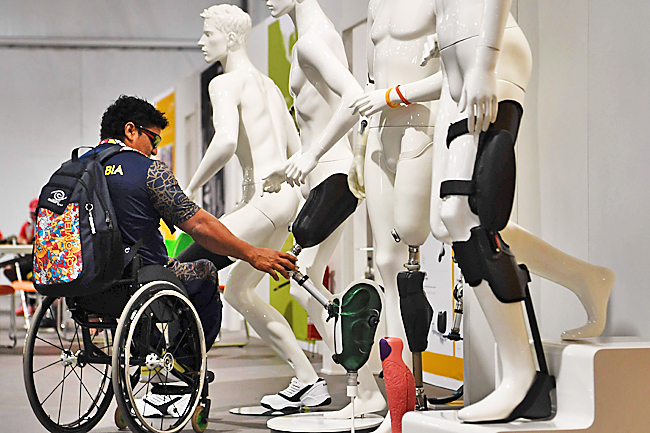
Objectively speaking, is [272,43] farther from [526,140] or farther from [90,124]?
[90,124]

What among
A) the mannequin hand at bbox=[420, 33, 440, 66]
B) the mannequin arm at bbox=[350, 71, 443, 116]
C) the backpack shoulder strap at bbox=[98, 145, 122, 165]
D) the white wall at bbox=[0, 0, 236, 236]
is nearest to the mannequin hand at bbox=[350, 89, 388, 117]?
the mannequin arm at bbox=[350, 71, 443, 116]

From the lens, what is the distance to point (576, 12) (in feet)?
10.1

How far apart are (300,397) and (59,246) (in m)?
1.42

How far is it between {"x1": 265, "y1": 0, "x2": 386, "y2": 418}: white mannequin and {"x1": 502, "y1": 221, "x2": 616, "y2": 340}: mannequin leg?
0.81 metres

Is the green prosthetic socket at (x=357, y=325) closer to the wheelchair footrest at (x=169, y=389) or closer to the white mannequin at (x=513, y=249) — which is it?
the white mannequin at (x=513, y=249)

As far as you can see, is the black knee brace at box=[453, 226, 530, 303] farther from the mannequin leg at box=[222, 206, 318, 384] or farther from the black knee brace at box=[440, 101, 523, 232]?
the mannequin leg at box=[222, 206, 318, 384]

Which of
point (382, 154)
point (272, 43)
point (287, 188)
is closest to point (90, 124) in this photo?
point (272, 43)

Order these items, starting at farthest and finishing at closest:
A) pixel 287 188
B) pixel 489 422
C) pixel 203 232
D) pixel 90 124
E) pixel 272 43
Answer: pixel 90 124
pixel 272 43
pixel 287 188
pixel 203 232
pixel 489 422

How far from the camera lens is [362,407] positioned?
3.40 m

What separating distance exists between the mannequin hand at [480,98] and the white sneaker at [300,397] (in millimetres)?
1971

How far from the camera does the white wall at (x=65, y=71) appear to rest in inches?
661

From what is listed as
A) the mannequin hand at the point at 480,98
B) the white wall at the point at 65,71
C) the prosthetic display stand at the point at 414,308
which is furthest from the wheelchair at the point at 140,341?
the white wall at the point at 65,71

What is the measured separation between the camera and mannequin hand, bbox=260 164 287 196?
3320 millimetres

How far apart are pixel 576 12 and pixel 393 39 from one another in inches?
29.2
